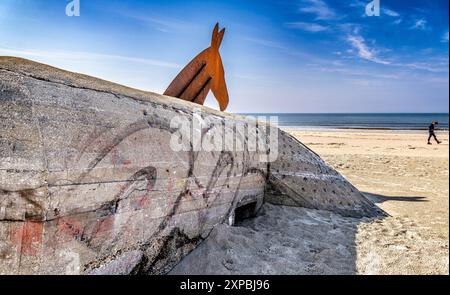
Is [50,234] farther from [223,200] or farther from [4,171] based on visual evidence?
[223,200]

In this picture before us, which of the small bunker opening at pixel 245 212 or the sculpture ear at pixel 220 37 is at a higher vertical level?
the sculpture ear at pixel 220 37

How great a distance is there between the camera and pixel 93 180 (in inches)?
Answer: 84.9

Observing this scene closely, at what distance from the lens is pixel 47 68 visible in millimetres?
2654

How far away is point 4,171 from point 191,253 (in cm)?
161

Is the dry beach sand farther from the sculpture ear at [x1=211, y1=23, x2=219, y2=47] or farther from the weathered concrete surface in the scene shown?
the sculpture ear at [x1=211, y1=23, x2=219, y2=47]

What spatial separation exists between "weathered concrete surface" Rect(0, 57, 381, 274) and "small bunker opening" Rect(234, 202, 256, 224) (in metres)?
0.57

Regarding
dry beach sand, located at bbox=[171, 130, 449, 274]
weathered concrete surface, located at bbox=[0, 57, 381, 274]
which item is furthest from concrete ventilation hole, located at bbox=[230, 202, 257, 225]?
weathered concrete surface, located at bbox=[0, 57, 381, 274]

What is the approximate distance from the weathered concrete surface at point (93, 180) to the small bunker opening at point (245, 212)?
575 millimetres

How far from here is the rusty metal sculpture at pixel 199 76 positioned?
577 cm

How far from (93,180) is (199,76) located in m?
4.03

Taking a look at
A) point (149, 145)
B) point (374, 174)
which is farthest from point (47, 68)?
point (374, 174)

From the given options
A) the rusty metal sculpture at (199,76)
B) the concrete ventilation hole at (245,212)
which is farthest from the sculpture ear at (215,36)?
the concrete ventilation hole at (245,212)

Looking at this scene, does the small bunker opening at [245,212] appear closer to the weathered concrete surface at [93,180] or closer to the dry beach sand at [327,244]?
the dry beach sand at [327,244]

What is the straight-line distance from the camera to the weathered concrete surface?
6.33ft
